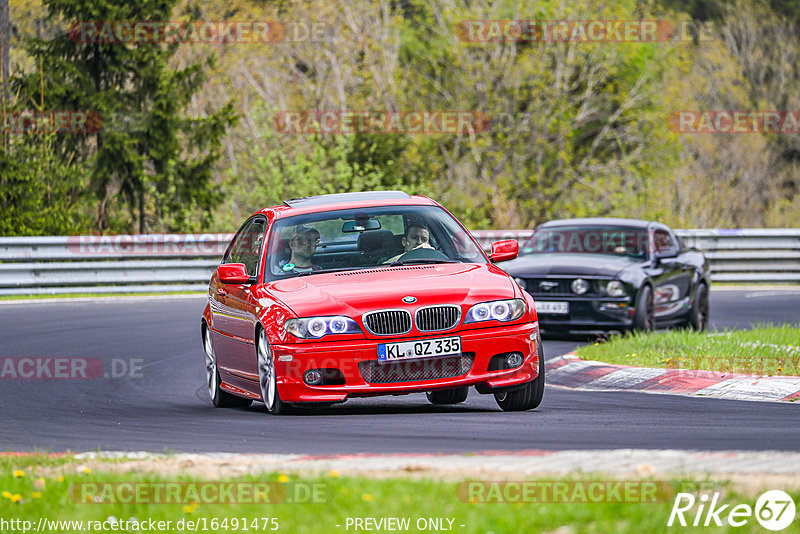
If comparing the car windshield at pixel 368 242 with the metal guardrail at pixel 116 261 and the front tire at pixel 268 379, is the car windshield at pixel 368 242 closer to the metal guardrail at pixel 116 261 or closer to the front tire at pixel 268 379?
the front tire at pixel 268 379

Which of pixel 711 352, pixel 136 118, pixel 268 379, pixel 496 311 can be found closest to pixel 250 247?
pixel 268 379

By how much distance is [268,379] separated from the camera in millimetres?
9469

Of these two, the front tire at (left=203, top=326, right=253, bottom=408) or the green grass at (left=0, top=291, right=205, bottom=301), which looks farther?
the green grass at (left=0, top=291, right=205, bottom=301)

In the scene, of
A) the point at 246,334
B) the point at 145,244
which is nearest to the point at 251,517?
the point at 246,334

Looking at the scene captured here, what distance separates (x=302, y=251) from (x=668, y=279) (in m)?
7.72

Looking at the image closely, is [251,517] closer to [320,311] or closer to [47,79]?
[320,311]

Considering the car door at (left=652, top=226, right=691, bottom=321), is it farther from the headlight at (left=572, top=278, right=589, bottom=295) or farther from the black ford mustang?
the headlight at (left=572, top=278, right=589, bottom=295)

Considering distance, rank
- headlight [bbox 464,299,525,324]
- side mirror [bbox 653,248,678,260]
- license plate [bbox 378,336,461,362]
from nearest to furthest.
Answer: license plate [bbox 378,336,461,362] < headlight [bbox 464,299,525,324] < side mirror [bbox 653,248,678,260]

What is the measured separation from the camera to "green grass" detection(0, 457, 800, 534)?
16.8ft

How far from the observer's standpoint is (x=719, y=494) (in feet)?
18.1

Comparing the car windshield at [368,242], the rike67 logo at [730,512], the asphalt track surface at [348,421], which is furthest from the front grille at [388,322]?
the rike67 logo at [730,512]

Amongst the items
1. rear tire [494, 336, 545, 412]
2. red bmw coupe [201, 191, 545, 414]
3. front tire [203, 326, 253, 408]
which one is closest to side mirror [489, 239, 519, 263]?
red bmw coupe [201, 191, 545, 414]

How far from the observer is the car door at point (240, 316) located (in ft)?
32.5

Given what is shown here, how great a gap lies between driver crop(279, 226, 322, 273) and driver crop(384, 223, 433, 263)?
0.69 metres
